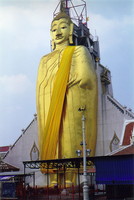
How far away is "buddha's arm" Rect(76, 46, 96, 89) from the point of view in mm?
25141

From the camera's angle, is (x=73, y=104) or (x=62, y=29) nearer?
(x=73, y=104)

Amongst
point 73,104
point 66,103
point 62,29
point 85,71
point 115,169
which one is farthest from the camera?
point 62,29

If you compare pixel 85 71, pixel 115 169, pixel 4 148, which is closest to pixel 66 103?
pixel 85 71

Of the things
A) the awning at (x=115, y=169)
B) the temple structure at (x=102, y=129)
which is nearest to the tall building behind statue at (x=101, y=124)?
the temple structure at (x=102, y=129)

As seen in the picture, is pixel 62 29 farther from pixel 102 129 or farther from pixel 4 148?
pixel 4 148

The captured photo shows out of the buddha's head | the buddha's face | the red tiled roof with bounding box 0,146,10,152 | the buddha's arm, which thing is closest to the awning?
the buddha's arm

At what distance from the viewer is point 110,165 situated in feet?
50.9

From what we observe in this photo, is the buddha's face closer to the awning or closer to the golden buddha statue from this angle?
the golden buddha statue

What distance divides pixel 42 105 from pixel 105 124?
6.12 meters

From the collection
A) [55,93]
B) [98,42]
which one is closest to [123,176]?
[55,93]

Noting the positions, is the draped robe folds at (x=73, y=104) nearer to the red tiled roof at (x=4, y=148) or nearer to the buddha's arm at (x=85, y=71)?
the buddha's arm at (x=85, y=71)

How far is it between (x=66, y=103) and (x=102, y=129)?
4168mm

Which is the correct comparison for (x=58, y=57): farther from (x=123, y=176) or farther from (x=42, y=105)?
(x=123, y=176)

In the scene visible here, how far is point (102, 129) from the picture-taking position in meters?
26.1
